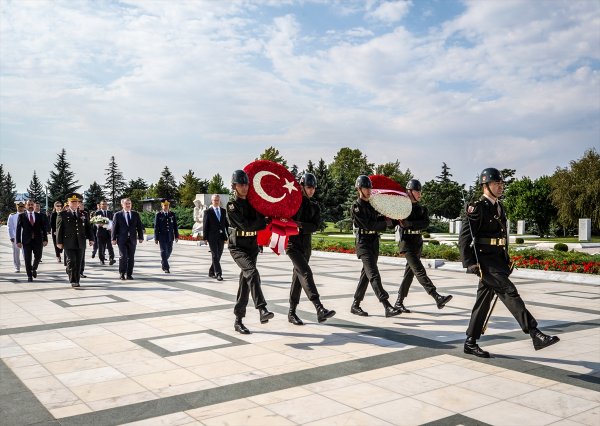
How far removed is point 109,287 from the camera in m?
12.1

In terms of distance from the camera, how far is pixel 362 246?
8.36 meters

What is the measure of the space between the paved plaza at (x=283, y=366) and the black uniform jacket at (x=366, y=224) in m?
1.07

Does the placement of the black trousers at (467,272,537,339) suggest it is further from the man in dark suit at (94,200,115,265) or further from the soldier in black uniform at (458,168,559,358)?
the man in dark suit at (94,200,115,265)

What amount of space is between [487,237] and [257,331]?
10.5ft

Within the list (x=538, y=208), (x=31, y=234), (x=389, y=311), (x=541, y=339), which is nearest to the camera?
(x=541, y=339)

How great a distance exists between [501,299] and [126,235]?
33.1 ft

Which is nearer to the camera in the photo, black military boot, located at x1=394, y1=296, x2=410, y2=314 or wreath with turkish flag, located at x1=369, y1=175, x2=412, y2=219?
wreath with turkish flag, located at x1=369, y1=175, x2=412, y2=219

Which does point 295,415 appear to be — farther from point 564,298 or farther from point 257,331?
point 564,298

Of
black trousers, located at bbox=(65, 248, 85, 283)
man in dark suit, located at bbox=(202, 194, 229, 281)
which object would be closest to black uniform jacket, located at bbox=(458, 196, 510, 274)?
man in dark suit, located at bbox=(202, 194, 229, 281)

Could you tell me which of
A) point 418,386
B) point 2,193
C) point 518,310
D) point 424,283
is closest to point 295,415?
point 418,386

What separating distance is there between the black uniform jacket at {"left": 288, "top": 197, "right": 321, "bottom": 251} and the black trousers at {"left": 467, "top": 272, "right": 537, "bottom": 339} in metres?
2.46

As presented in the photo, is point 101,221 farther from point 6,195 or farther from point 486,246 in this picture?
point 6,195

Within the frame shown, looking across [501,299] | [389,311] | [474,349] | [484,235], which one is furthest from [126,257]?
[501,299]

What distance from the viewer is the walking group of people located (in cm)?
600
